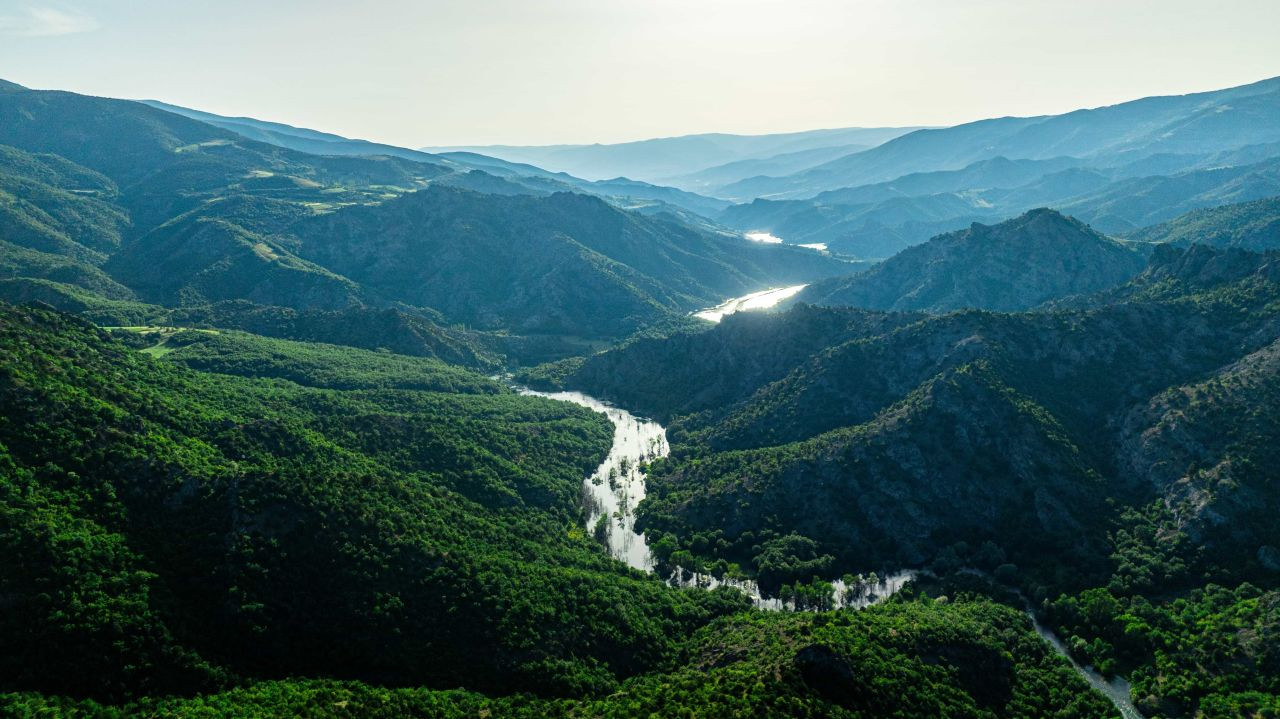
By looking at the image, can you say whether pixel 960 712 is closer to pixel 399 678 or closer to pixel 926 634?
pixel 926 634

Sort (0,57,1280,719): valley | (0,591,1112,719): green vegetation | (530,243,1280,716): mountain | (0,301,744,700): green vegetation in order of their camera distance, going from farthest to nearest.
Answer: (530,243,1280,716): mountain
(0,57,1280,719): valley
(0,301,744,700): green vegetation
(0,591,1112,719): green vegetation

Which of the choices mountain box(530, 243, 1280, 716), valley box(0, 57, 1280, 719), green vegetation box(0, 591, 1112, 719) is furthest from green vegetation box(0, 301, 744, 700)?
mountain box(530, 243, 1280, 716)

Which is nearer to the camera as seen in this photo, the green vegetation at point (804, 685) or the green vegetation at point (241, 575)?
the green vegetation at point (804, 685)

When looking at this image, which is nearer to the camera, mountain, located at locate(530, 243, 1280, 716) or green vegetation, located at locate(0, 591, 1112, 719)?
green vegetation, located at locate(0, 591, 1112, 719)

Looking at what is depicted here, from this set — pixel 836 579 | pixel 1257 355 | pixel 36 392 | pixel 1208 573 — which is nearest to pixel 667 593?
pixel 836 579

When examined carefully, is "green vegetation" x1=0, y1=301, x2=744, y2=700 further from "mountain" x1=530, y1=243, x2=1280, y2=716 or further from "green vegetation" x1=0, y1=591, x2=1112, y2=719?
"mountain" x1=530, y1=243, x2=1280, y2=716

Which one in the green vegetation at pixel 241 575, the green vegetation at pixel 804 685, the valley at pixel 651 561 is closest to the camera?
the green vegetation at pixel 804 685

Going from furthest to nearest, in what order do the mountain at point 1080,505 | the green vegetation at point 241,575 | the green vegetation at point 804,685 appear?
the mountain at point 1080,505 < the green vegetation at point 241,575 < the green vegetation at point 804,685

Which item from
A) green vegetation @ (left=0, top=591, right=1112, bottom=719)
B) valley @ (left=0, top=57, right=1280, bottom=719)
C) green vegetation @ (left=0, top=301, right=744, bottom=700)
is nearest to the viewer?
green vegetation @ (left=0, top=591, right=1112, bottom=719)

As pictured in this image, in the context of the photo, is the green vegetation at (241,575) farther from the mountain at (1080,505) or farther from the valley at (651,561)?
the mountain at (1080,505)

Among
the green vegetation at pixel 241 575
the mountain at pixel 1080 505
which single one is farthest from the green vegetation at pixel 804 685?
the mountain at pixel 1080 505

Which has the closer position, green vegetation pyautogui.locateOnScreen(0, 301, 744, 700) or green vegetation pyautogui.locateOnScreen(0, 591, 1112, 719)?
Result: green vegetation pyautogui.locateOnScreen(0, 591, 1112, 719)
